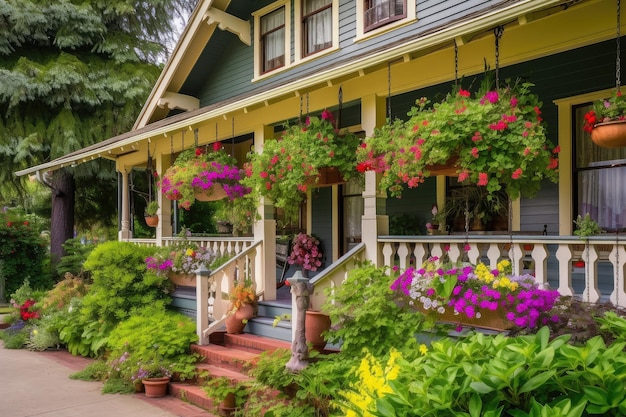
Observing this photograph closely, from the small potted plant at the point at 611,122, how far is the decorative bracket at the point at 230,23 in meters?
7.88

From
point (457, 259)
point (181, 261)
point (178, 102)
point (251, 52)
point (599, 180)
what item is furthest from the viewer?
point (178, 102)

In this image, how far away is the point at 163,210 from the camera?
10.8m

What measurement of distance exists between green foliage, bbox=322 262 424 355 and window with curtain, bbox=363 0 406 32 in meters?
4.98

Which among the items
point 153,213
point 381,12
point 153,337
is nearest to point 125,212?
point 153,213

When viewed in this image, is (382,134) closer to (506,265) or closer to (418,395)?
(506,265)

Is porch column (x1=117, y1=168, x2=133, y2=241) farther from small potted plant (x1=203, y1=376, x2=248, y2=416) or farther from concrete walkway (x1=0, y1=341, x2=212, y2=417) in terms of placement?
small potted plant (x1=203, y1=376, x2=248, y2=416)

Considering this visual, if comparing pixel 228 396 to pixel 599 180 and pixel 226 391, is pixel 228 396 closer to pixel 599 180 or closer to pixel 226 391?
pixel 226 391

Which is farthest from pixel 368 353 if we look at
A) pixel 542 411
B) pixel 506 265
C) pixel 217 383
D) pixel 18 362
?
pixel 18 362

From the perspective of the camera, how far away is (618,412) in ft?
6.47

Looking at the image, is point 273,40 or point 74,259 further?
point 74,259

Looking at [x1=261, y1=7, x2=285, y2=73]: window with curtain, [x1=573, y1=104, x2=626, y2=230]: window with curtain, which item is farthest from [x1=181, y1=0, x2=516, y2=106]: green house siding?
[x1=573, y1=104, x2=626, y2=230]: window with curtain

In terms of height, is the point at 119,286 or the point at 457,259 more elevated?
the point at 457,259

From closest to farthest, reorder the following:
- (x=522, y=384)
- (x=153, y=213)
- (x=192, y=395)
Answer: (x=522, y=384) < (x=192, y=395) < (x=153, y=213)

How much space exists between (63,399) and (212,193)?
3.41 meters
